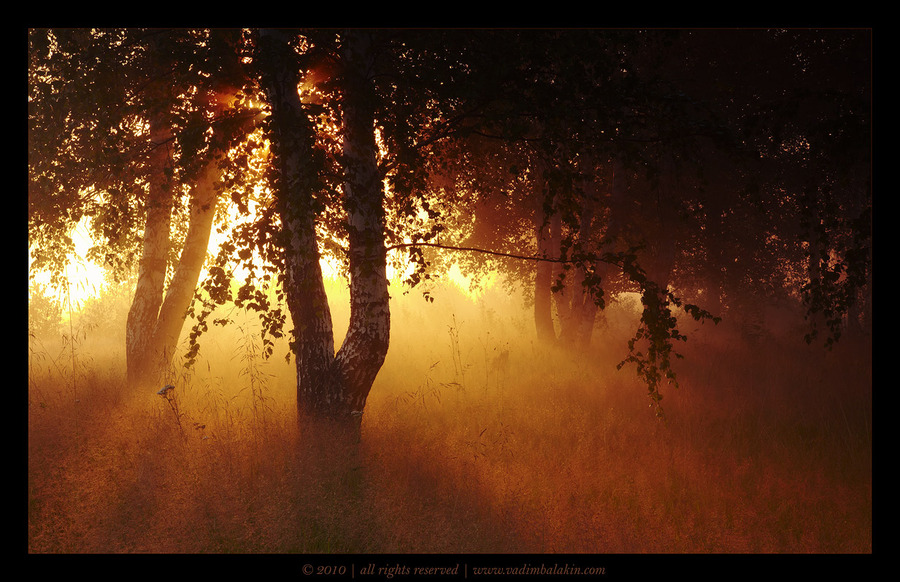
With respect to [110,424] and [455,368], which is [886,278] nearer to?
[455,368]

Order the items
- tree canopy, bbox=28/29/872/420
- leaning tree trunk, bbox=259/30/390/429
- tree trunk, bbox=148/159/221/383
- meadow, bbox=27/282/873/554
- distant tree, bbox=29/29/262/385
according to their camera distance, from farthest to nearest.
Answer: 1. tree trunk, bbox=148/159/221/383
2. leaning tree trunk, bbox=259/30/390/429
3. distant tree, bbox=29/29/262/385
4. tree canopy, bbox=28/29/872/420
5. meadow, bbox=27/282/873/554

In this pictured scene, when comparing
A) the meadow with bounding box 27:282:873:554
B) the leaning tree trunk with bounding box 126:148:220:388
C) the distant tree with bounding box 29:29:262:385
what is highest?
the distant tree with bounding box 29:29:262:385

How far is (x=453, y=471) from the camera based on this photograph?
5.95 m

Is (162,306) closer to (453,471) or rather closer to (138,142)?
(138,142)

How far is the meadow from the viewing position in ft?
16.1

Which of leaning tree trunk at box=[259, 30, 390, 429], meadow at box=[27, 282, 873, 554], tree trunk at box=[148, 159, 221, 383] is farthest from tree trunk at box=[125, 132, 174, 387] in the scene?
leaning tree trunk at box=[259, 30, 390, 429]

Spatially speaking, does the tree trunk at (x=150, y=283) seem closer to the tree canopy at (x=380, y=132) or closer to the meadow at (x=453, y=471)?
the tree canopy at (x=380, y=132)

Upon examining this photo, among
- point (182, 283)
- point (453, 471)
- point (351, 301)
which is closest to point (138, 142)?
point (182, 283)

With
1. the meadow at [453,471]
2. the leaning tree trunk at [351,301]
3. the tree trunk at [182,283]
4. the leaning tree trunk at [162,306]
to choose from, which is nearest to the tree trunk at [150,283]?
the leaning tree trunk at [162,306]

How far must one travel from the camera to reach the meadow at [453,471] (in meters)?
4.91

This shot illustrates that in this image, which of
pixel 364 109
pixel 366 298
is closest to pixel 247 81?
pixel 364 109

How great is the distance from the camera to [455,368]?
34.8ft

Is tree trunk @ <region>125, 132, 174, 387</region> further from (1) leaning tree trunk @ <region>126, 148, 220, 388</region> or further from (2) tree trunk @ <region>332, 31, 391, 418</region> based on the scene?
(2) tree trunk @ <region>332, 31, 391, 418</region>

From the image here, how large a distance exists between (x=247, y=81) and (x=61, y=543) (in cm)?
465
